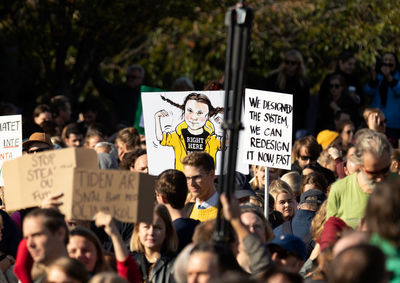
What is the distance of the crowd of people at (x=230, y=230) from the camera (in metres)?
4.78

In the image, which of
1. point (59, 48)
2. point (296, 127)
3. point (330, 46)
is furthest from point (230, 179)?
point (330, 46)

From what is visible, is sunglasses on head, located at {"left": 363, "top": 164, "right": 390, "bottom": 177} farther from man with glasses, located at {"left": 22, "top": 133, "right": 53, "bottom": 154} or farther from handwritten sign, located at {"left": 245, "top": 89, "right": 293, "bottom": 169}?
man with glasses, located at {"left": 22, "top": 133, "right": 53, "bottom": 154}

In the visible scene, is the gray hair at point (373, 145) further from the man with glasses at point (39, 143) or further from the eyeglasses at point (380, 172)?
the man with glasses at point (39, 143)

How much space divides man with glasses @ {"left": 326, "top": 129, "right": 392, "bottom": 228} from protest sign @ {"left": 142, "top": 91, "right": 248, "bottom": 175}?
2.15m

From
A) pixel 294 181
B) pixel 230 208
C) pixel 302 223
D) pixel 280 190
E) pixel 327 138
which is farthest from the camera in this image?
pixel 327 138

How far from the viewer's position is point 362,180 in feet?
21.7

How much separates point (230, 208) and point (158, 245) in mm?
1393

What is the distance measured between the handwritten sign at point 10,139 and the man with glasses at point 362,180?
327 centimetres

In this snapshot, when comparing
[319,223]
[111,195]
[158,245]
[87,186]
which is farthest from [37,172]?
[319,223]

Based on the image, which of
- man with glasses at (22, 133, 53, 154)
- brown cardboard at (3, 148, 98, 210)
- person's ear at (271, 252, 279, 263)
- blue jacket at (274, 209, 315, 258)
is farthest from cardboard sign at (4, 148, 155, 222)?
man with glasses at (22, 133, 53, 154)

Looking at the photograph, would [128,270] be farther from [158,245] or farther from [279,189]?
[279,189]

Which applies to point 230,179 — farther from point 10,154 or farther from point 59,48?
point 59,48

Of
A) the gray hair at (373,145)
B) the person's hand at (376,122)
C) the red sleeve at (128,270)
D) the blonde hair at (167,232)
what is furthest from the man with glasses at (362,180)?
the person's hand at (376,122)

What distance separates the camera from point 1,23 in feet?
51.8
